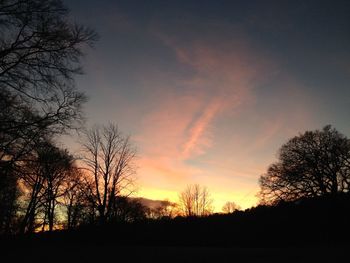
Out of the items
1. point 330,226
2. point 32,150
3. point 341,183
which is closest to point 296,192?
point 341,183

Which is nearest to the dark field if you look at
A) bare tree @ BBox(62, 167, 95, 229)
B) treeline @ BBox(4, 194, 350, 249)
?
treeline @ BBox(4, 194, 350, 249)

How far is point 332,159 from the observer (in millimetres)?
29125

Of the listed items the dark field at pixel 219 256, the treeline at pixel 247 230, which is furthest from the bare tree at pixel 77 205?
the dark field at pixel 219 256

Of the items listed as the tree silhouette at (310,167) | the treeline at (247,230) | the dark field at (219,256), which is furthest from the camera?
the tree silhouette at (310,167)

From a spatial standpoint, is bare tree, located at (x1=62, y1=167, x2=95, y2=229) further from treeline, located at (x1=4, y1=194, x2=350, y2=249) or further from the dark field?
the dark field

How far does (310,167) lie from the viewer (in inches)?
1184

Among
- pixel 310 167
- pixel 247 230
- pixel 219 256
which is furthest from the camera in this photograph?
pixel 310 167

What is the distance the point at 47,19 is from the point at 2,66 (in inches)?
74.5

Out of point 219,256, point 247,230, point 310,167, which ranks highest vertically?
point 310,167

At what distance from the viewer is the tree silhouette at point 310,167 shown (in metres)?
28.9

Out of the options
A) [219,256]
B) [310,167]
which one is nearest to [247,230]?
[219,256]

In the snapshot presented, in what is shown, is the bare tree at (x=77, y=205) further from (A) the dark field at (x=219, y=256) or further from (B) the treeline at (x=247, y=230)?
(A) the dark field at (x=219, y=256)

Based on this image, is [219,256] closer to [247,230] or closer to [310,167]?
[247,230]

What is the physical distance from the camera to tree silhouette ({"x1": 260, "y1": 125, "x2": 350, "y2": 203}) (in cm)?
2889
